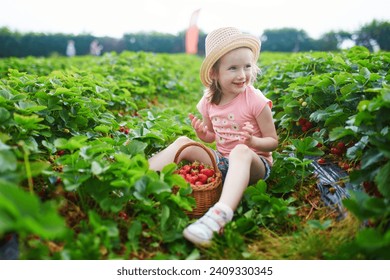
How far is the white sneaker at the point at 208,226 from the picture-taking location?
176 centimetres

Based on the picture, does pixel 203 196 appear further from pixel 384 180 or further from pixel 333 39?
pixel 333 39

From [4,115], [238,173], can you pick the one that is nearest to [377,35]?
[238,173]

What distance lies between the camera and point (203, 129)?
2.46 metres

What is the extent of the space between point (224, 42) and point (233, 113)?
0.47m

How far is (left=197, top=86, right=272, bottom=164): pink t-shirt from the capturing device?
246 centimetres

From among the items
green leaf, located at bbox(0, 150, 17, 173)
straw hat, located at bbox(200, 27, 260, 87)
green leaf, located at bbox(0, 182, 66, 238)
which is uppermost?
straw hat, located at bbox(200, 27, 260, 87)

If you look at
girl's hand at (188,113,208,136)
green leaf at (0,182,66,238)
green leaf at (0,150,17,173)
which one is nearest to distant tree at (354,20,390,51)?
girl's hand at (188,113,208,136)

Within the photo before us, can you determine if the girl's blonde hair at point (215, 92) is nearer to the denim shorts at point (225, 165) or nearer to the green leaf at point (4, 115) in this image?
the denim shorts at point (225, 165)

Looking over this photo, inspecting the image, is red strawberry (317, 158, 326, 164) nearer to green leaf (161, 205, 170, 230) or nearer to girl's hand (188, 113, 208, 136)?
girl's hand (188, 113, 208, 136)

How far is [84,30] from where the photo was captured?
2155 centimetres

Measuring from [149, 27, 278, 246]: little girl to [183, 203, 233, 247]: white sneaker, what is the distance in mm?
348

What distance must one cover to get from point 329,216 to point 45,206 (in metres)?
1.51

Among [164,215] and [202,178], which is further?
[202,178]
